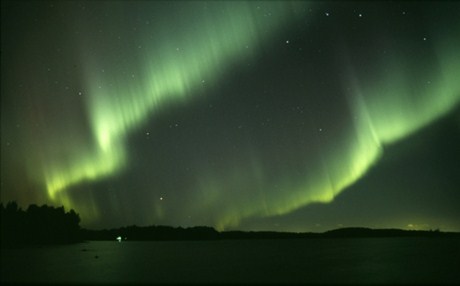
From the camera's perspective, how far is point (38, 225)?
10962cm

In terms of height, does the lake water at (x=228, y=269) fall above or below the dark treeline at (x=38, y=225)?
below

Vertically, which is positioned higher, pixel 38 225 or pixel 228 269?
pixel 38 225

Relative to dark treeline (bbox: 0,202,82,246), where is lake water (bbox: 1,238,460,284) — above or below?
below

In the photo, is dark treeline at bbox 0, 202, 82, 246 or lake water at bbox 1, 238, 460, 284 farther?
dark treeline at bbox 0, 202, 82, 246

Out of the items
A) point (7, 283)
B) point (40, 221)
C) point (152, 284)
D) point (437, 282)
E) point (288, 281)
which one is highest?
point (40, 221)

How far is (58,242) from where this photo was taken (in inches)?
4680

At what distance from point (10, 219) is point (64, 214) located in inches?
903

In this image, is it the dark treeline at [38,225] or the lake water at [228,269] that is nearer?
the lake water at [228,269]

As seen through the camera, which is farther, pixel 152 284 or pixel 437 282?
pixel 437 282

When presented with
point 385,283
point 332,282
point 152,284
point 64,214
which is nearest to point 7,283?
point 152,284

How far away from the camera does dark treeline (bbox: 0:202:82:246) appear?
96562 mm

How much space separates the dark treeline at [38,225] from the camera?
317ft

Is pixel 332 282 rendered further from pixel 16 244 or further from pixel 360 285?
pixel 16 244

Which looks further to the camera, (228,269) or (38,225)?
(38,225)
